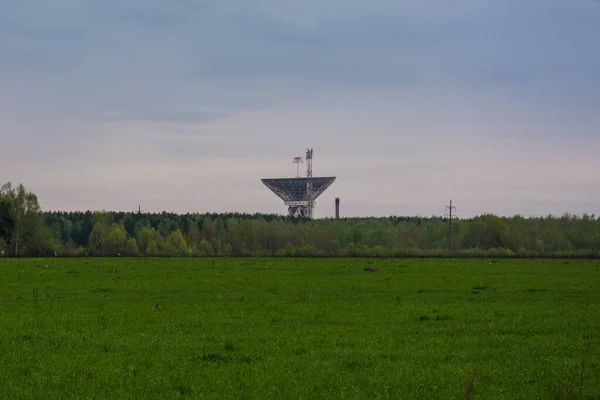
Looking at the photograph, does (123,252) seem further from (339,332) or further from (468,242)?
(339,332)

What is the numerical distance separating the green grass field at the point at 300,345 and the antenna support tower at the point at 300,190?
92.9 metres

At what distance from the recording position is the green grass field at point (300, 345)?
1423cm

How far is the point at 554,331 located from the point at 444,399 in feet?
32.7

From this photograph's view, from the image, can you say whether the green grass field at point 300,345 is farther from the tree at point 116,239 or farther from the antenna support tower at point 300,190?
→ the tree at point 116,239

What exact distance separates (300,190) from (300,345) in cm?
11261

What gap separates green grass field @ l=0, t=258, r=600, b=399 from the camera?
46.7 ft

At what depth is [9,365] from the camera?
1642 cm

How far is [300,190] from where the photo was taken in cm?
13150

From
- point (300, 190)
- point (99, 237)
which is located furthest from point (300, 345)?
point (99, 237)

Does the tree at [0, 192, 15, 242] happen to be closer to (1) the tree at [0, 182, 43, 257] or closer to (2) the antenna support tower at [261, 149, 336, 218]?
(1) the tree at [0, 182, 43, 257]

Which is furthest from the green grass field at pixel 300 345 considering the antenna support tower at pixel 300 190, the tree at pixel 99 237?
the tree at pixel 99 237

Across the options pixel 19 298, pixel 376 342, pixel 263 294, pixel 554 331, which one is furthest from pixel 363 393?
pixel 19 298

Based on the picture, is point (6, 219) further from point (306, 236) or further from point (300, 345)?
point (300, 345)

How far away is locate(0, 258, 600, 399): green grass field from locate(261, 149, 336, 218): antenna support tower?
9288cm
